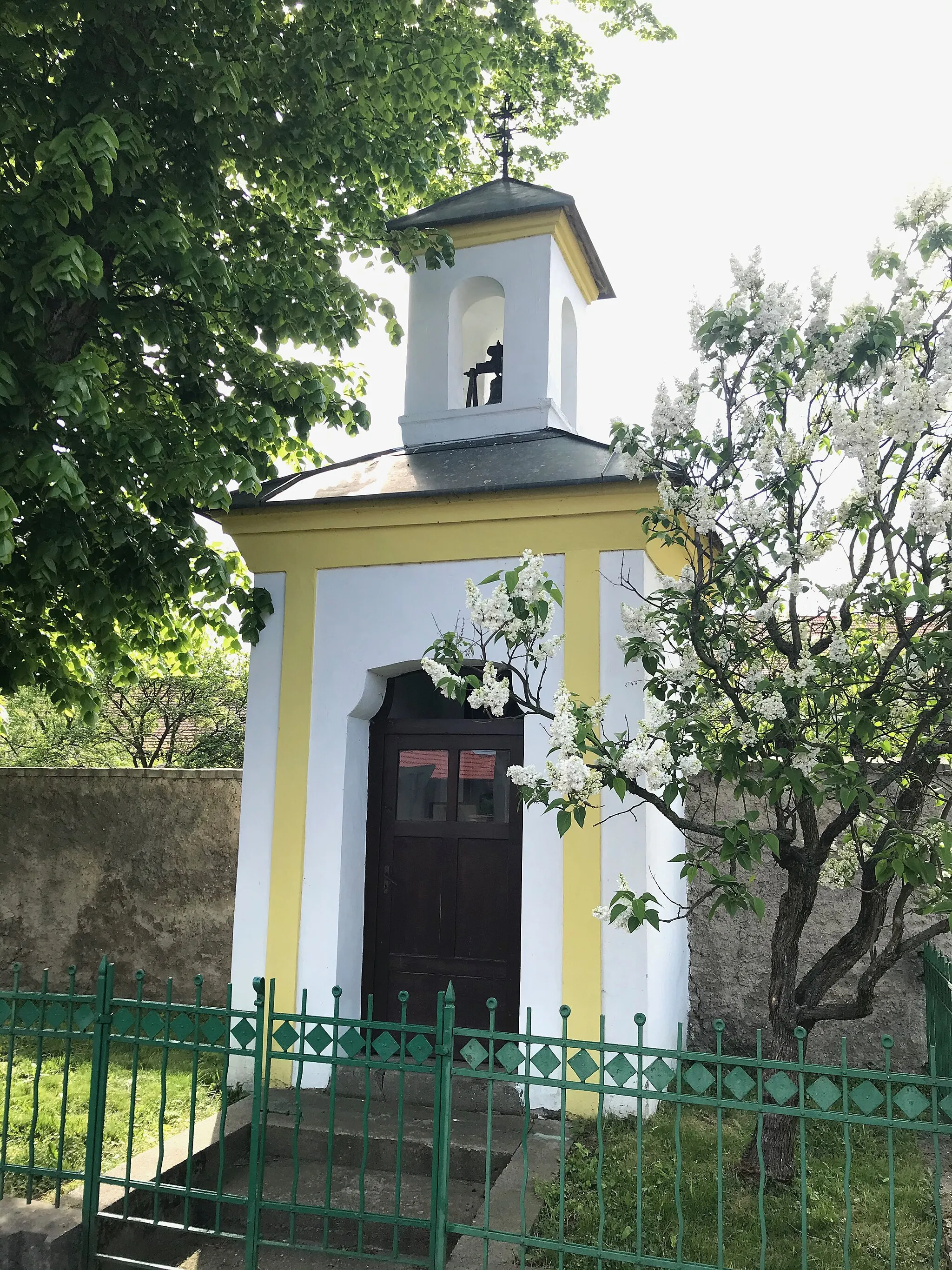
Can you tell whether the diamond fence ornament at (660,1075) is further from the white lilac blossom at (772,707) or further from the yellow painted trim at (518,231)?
the yellow painted trim at (518,231)

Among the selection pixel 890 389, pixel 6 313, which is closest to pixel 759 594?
pixel 890 389

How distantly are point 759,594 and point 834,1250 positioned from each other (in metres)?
2.83

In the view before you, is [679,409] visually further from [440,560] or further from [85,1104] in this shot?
[85,1104]

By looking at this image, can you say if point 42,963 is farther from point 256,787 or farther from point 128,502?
point 128,502

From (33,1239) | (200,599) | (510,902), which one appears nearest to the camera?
(33,1239)

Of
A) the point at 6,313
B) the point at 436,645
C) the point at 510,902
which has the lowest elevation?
the point at 510,902

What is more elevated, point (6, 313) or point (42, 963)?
point (6, 313)

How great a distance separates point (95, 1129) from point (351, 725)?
111 inches

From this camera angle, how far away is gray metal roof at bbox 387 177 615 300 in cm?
733

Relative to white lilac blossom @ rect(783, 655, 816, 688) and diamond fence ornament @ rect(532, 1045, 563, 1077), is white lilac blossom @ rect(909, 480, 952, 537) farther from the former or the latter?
diamond fence ornament @ rect(532, 1045, 563, 1077)

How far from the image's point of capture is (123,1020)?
14.0ft

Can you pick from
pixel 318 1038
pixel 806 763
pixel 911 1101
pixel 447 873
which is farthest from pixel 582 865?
A: pixel 911 1101

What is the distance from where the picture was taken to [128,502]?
6.45 meters

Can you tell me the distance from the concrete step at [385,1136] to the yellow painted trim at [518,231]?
5950mm
